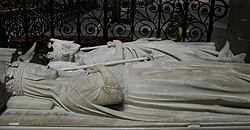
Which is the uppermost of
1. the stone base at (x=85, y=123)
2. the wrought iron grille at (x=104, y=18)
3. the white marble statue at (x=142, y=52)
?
the wrought iron grille at (x=104, y=18)

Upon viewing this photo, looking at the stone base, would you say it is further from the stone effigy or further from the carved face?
the carved face

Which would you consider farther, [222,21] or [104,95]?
[222,21]

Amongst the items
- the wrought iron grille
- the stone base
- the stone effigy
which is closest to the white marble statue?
the stone effigy

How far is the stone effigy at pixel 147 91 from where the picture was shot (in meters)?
1.98

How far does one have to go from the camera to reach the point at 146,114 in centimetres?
200

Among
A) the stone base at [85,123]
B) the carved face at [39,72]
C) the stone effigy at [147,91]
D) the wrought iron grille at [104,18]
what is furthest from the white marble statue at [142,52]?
the wrought iron grille at [104,18]

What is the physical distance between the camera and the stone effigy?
1981 millimetres

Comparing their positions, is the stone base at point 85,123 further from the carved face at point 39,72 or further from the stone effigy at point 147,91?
the carved face at point 39,72

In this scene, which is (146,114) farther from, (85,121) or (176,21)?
(176,21)

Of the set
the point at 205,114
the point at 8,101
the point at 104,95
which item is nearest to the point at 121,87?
the point at 104,95

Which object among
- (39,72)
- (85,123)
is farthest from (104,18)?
(85,123)

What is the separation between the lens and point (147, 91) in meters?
2.03

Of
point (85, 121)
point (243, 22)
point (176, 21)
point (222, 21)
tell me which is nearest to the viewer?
point (85, 121)

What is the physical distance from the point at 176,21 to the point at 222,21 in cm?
69
